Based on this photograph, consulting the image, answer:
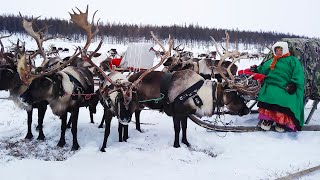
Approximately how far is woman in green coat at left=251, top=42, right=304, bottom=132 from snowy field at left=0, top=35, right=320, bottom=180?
0.28 m

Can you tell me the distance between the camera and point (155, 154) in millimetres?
5750

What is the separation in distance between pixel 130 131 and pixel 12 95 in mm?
2476

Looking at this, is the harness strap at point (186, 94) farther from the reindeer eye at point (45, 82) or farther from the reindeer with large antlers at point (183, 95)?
the reindeer eye at point (45, 82)

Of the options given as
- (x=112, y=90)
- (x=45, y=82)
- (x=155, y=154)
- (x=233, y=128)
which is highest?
(x=45, y=82)

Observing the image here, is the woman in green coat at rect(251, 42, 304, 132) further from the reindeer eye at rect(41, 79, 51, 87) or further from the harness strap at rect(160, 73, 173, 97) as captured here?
the reindeer eye at rect(41, 79, 51, 87)

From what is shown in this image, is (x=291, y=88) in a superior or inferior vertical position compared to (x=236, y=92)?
superior

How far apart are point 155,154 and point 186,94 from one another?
1.23 meters

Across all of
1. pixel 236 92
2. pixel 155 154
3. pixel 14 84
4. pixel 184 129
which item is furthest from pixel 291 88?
pixel 14 84

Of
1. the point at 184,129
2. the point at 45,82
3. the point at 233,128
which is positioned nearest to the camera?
the point at 45,82

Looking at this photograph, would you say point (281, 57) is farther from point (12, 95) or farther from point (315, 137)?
point (12, 95)

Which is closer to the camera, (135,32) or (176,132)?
(176,132)

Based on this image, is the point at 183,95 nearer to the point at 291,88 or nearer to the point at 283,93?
the point at 283,93

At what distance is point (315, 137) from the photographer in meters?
6.54

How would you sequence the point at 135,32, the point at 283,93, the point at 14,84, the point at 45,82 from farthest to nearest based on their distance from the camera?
the point at 135,32 → the point at 14,84 → the point at 283,93 → the point at 45,82
